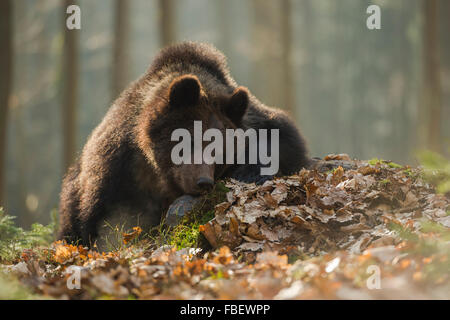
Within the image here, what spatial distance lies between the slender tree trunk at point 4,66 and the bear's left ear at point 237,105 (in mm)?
5734

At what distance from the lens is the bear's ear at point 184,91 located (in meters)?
5.09

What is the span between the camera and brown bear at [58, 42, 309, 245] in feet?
17.3

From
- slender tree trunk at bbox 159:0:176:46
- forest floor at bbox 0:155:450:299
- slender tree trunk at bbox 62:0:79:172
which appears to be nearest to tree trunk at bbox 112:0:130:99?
slender tree trunk at bbox 62:0:79:172

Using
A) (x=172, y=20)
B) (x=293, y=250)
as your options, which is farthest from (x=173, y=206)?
(x=172, y=20)

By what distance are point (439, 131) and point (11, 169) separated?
25828 mm

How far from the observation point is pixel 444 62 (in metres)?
16.9

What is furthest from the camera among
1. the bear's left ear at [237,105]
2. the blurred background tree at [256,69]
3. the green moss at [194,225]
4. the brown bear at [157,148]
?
the blurred background tree at [256,69]

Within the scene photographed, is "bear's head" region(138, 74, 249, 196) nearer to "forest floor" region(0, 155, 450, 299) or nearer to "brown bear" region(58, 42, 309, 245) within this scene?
"brown bear" region(58, 42, 309, 245)

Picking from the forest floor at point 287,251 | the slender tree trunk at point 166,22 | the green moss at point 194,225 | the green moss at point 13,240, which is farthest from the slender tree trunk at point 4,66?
the green moss at point 194,225

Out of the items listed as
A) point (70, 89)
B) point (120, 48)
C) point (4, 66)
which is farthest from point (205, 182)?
point (120, 48)

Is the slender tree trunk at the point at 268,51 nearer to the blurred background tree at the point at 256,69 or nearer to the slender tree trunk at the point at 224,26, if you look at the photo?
the blurred background tree at the point at 256,69

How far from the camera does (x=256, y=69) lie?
1830 centimetres

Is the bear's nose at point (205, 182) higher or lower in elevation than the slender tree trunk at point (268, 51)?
lower
